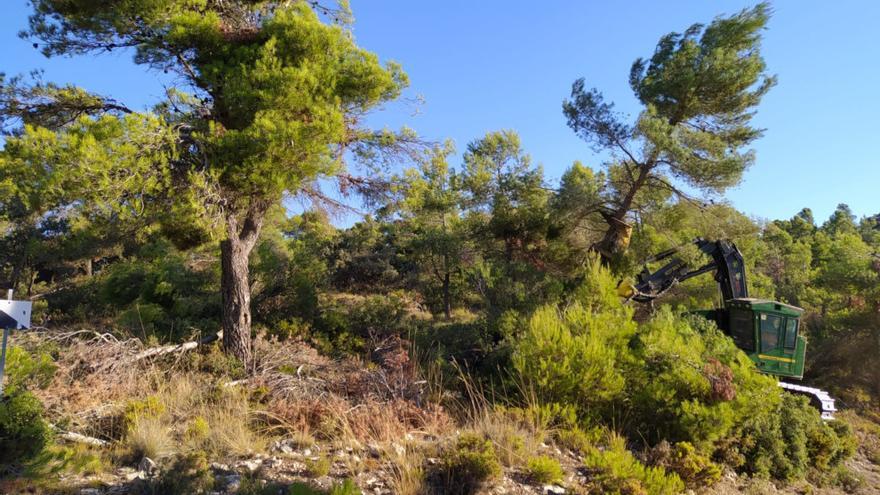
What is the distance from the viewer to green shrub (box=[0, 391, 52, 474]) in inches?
180

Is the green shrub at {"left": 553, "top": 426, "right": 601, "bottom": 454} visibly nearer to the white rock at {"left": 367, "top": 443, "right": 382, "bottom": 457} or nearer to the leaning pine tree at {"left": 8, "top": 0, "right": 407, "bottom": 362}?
the white rock at {"left": 367, "top": 443, "right": 382, "bottom": 457}

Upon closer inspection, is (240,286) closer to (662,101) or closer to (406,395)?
(406,395)

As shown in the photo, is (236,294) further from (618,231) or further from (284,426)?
(618,231)

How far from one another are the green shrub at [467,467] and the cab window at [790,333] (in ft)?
30.3

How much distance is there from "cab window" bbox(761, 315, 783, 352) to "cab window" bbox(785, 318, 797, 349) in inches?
6.1

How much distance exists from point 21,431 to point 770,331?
Answer: 1284 centimetres

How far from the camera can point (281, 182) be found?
22.7ft

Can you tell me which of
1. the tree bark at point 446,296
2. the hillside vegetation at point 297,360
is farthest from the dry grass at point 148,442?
the tree bark at point 446,296

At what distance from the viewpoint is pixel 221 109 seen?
7.94 metres

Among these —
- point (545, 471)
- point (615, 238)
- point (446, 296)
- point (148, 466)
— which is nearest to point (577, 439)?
point (545, 471)

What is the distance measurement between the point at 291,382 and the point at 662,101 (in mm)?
12746

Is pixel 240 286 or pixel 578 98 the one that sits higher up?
pixel 578 98

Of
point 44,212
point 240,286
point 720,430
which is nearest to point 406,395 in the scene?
point 240,286

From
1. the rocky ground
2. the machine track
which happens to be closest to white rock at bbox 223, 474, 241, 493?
the rocky ground
